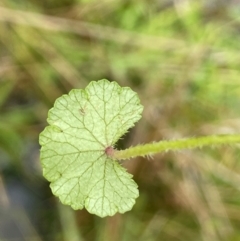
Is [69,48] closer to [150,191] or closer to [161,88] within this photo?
[161,88]

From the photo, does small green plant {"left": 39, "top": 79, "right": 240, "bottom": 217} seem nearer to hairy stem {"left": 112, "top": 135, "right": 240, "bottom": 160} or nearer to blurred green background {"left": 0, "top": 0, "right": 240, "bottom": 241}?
hairy stem {"left": 112, "top": 135, "right": 240, "bottom": 160}

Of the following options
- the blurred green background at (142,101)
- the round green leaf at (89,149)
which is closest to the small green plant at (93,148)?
the round green leaf at (89,149)

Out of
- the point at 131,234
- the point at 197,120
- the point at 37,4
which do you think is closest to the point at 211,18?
the point at 197,120

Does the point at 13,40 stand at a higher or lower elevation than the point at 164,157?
higher

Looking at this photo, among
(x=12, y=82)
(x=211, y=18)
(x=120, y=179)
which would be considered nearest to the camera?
(x=120, y=179)

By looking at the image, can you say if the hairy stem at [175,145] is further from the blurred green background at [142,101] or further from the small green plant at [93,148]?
the blurred green background at [142,101]

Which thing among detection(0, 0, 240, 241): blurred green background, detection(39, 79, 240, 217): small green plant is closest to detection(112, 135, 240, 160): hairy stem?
detection(39, 79, 240, 217): small green plant
